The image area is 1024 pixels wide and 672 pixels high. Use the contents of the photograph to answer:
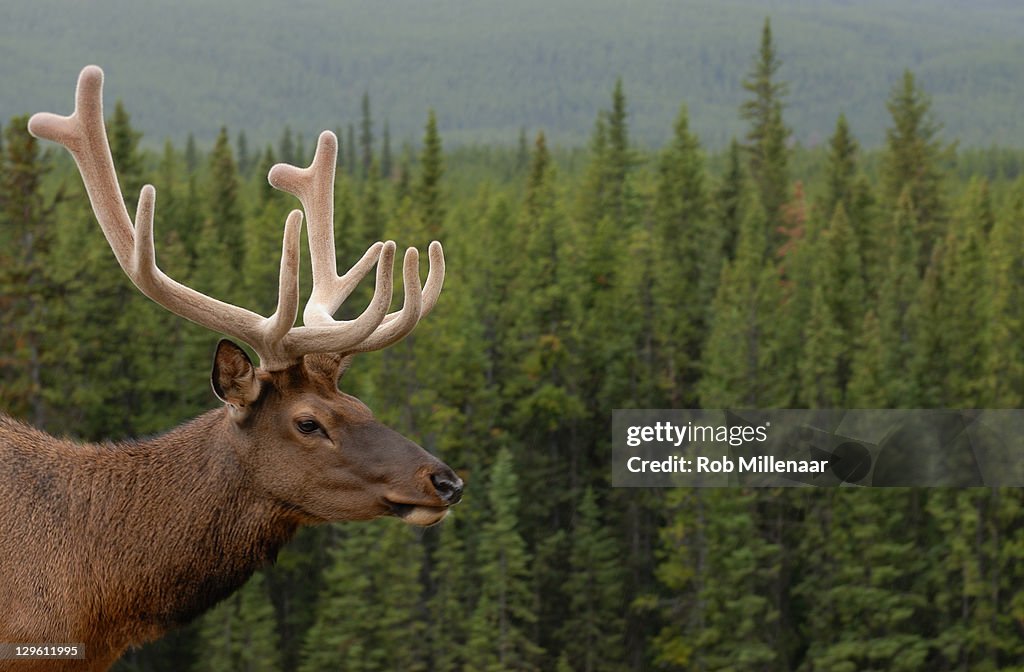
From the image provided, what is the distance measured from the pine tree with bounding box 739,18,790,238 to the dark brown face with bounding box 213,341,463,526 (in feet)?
252

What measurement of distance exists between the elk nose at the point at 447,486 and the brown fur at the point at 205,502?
19 millimetres

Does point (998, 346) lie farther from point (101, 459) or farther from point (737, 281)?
point (101, 459)

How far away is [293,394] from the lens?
23.8ft

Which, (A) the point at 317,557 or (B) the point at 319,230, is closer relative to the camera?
(B) the point at 319,230

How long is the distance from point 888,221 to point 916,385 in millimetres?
18801

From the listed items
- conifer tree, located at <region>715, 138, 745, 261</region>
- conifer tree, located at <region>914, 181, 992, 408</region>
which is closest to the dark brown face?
conifer tree, located at <region>914, 181, 992, 408</region>

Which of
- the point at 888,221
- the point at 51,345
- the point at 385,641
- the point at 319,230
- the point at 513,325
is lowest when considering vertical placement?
the point at 385,641

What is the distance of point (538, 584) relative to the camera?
59.7 meters

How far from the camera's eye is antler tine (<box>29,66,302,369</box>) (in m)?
6.93

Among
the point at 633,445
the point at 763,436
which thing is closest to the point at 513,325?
the point at 763,436

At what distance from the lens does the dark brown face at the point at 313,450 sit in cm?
706

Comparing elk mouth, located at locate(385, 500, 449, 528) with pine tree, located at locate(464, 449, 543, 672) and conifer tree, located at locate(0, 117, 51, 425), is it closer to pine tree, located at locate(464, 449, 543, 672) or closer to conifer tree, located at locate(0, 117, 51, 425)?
conifer tree, located at locate(0, 117, 51, 425)

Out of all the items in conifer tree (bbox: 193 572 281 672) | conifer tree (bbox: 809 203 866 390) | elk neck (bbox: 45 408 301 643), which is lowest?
conifer tree (bbox: 193 572 281 672)

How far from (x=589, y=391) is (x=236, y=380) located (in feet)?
206
